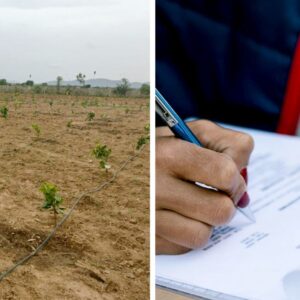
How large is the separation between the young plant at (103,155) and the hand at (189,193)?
14cm

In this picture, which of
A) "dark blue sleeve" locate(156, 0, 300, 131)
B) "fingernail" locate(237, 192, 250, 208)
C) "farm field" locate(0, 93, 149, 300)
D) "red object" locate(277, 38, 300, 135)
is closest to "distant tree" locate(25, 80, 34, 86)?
"farm field" locate(0, 93, 149, 300)

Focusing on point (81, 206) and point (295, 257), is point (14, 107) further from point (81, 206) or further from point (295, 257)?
point (295, 257)

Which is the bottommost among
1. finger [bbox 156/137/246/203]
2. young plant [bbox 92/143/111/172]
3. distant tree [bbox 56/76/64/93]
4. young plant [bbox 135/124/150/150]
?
finger [bbox 156/137/246/203]

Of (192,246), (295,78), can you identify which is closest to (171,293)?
(192,246)

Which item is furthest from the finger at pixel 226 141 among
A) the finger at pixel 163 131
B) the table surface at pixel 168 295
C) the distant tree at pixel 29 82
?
the distant tree at pixel 29 82

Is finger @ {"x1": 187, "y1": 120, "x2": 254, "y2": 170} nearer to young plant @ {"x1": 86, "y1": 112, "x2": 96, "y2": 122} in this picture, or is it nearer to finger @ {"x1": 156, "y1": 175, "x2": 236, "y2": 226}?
finger @ {"x1": 156, "y1": 175, "x2": 236, "y2": 226}

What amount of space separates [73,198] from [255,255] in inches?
7.3

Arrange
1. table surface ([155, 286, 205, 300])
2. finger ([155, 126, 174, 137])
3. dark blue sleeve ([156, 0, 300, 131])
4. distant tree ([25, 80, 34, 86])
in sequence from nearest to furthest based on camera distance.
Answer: distant tree ([25, 80, 34, 86]) < table surface ([155, 286, 205, 300]) < finger ([155, 126, 174, 137]) < dark blue sleeve ([156, 0, 300, 131])

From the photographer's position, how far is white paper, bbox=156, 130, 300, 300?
0.40 meters

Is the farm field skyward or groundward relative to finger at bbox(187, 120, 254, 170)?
skyward

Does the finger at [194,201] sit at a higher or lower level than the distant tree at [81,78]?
lower

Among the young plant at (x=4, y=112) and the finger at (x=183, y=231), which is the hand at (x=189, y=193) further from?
the young plant at (x=4, y=112)

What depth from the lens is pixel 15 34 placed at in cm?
29

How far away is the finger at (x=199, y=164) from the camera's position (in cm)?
44
